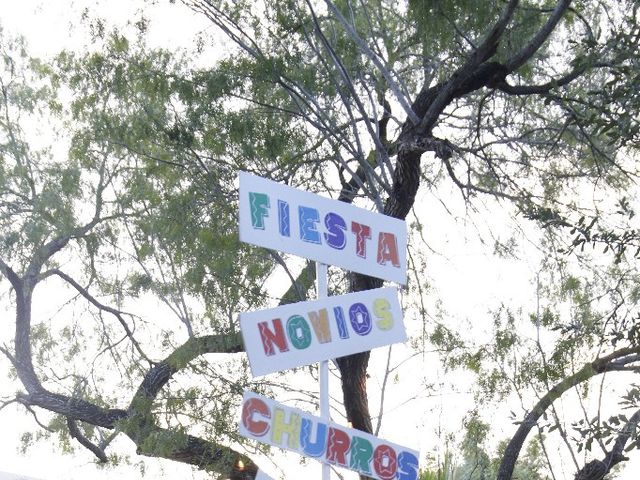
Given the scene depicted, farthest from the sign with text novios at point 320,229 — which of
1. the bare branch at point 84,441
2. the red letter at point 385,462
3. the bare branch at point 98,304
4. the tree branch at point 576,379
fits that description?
the bare branch at point 84,441

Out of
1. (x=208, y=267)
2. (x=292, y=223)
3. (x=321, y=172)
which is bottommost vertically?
(x=292, y=223)

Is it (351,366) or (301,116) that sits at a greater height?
(301,116)

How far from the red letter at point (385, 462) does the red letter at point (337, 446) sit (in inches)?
6.1

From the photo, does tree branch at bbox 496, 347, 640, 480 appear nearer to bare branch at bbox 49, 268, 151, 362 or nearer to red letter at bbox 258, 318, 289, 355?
bare branch at bbox 49, 268, 151, 362

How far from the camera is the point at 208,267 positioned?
878cm

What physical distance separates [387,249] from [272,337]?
0.76m

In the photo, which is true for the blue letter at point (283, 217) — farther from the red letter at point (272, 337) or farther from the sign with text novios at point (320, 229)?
the red letter at point (272, 337)

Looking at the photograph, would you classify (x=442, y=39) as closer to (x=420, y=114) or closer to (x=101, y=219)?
(x=420, y=114)

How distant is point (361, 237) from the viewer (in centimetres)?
505

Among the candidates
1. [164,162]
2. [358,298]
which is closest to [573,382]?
[164,162]

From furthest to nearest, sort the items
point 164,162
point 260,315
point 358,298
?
point 164,162 < point 358,298 < point 260,315

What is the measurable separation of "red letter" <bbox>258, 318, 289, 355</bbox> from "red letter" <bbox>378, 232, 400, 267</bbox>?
64 centimetres

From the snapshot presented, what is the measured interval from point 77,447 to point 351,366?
453 cm

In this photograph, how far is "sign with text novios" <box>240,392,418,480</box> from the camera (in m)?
4.66
